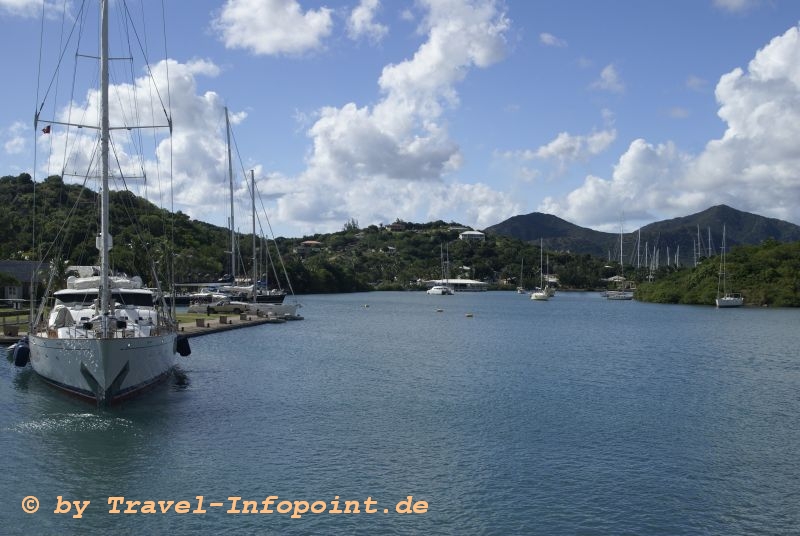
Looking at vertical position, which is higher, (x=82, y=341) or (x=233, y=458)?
(x=82, y=341)

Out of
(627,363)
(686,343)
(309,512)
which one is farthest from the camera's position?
(686,343)

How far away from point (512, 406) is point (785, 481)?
1210 cm

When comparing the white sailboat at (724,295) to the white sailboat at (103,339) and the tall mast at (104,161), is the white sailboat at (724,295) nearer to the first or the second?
the white sailboat at (103,339)

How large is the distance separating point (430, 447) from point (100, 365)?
42.8 ft

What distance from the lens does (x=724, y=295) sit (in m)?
137

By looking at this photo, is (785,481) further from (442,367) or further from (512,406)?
(442,367)

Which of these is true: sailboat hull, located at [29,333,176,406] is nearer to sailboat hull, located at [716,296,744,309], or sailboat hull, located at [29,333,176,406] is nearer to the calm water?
the calm water

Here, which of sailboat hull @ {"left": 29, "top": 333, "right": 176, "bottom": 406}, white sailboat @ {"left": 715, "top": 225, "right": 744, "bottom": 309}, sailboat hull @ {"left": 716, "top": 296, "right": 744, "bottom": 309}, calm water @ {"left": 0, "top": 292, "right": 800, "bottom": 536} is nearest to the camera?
Result: calm water @ {"left": 0, "top": 292, "right": 800, "bottom": 536}

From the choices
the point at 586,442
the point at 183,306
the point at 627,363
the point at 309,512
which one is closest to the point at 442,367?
the point at 627,363

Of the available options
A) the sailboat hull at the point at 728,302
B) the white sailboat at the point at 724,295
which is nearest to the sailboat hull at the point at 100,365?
the sailboat hull at the point at 728,302

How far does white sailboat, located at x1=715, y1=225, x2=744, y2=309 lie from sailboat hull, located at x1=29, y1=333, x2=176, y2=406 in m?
122

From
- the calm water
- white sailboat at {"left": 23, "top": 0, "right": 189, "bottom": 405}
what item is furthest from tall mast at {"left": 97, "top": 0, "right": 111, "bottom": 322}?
the calm water

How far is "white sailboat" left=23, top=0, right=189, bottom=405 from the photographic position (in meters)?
27.3

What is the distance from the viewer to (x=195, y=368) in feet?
134
